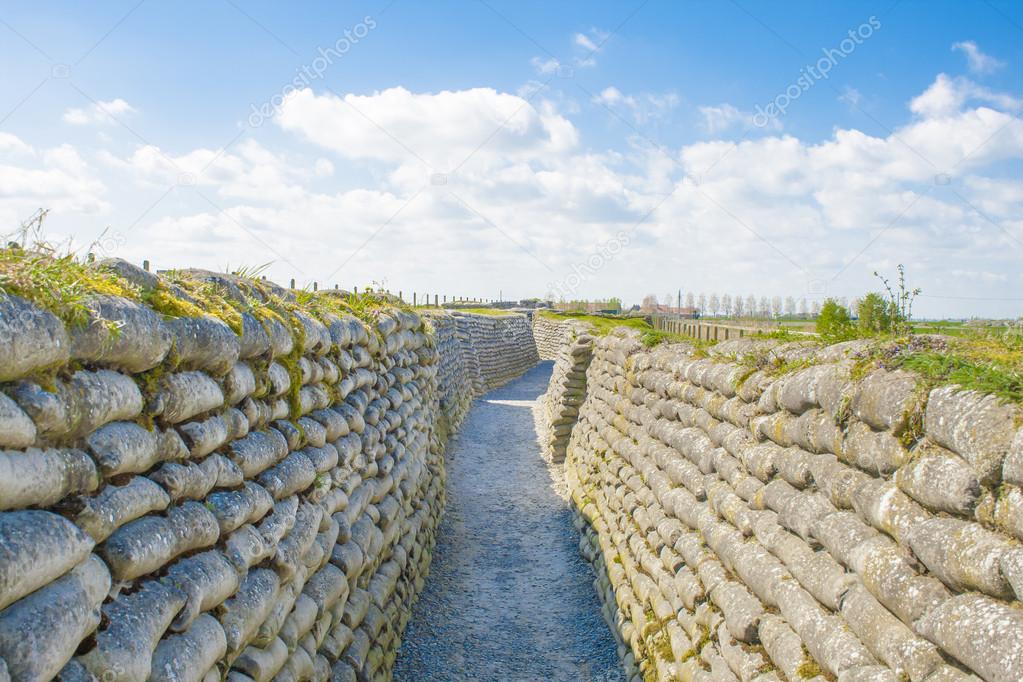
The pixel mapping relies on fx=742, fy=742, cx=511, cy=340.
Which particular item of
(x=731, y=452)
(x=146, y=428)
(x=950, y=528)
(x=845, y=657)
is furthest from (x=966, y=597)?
(x=146, y=428)

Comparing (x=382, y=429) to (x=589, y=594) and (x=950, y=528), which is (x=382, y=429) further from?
(x=950, y=528)

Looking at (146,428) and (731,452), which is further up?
(146,428)

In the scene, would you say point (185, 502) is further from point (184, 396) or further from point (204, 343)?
point (204, 343)

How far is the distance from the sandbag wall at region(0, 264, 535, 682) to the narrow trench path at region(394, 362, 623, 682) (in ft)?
2.06

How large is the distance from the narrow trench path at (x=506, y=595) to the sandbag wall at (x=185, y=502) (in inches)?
24.8

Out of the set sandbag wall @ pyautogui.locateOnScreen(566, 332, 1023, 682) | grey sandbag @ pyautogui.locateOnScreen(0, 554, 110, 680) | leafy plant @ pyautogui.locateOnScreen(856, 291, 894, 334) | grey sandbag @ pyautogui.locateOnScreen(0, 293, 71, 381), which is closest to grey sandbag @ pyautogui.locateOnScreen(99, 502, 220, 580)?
grey sandbag @ pyautogui.locateOnScreen(0, 554, 110, 680)

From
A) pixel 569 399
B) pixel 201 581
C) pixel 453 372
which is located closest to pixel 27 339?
Result: pixel 201 581

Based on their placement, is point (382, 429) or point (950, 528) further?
point (382, 429)

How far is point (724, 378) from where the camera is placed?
5.46m

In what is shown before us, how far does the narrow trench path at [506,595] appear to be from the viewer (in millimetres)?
6037

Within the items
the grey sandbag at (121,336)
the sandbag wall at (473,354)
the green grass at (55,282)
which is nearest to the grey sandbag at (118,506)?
the grey sandbag at (121,336)

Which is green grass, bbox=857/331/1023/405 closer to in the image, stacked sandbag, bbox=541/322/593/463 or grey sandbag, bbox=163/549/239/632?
grey sandbag, bbox=163/549/239/632

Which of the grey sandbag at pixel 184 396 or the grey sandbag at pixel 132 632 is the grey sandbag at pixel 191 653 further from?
the grey sandbag at pixel 184 396

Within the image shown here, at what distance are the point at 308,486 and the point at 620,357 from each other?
576 centimetres
